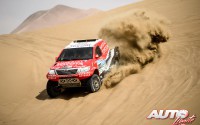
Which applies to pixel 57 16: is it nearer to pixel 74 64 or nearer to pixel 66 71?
pixel 74 64

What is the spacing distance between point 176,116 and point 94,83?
386 centimetres

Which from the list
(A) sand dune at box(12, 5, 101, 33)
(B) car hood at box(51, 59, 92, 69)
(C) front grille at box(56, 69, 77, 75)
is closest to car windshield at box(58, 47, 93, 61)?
(B) car hood at box(51, 59, 92, 69)

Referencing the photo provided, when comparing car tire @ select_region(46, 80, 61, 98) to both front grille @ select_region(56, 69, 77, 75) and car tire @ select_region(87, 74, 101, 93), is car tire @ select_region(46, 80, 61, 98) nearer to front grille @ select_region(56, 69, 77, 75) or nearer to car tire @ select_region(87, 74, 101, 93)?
front grille @ select_region(56, 69, 77, 75)

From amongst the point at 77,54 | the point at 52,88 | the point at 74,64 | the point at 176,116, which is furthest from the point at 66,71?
the point at 176,116

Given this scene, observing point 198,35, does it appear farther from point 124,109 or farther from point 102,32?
point 124,109

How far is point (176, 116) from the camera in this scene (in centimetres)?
647

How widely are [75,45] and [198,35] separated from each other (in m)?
7.08

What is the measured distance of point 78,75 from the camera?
31.4ft

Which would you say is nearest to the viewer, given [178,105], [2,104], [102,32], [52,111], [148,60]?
[178,105]

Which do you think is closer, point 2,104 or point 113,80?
point 113,80

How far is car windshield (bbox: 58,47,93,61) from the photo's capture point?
1048cm

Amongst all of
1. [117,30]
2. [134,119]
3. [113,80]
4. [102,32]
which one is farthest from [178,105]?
[102,32]

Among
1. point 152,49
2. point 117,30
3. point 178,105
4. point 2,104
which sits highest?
point 117,30

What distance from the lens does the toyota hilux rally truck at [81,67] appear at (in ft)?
31.7
